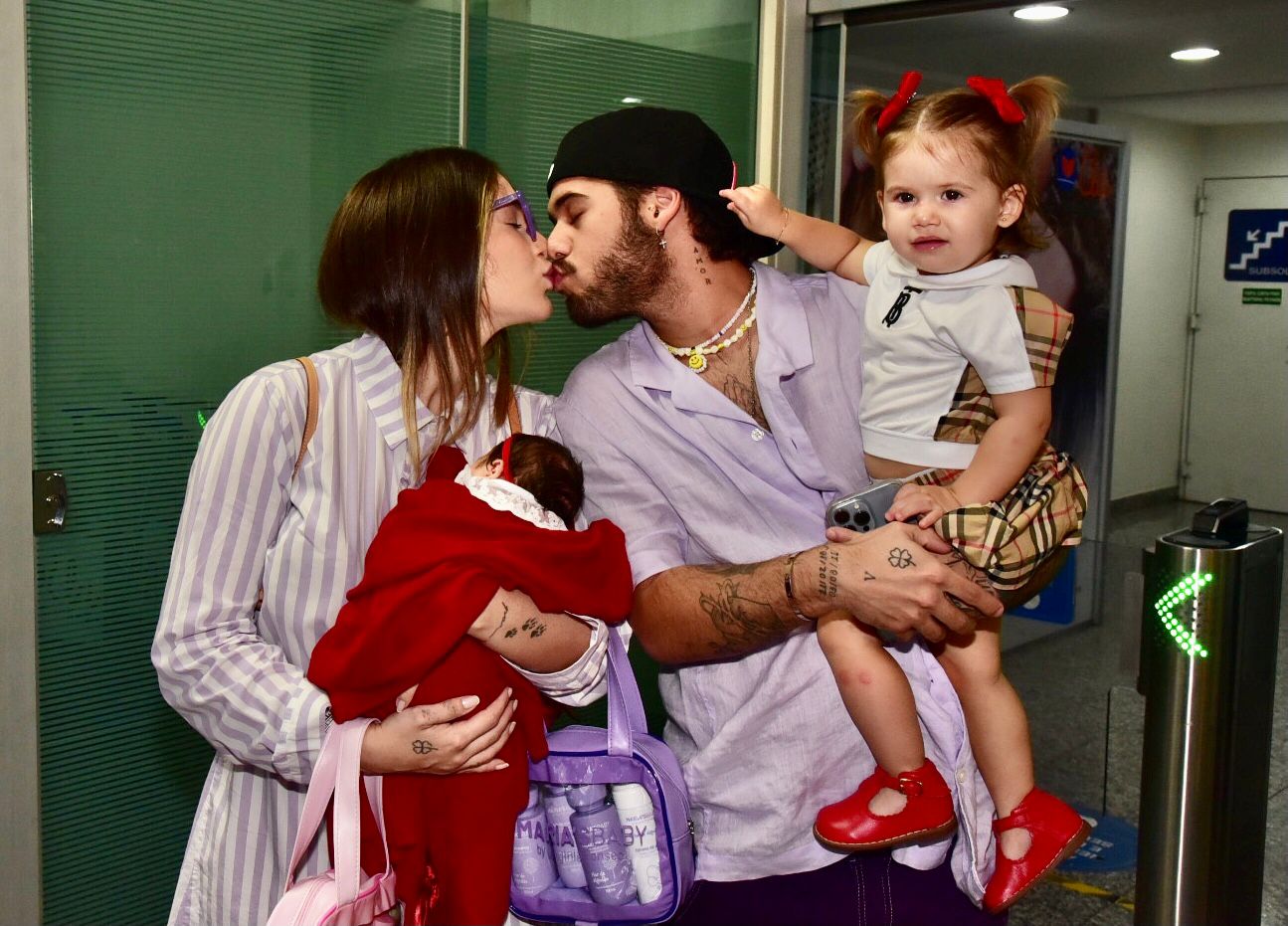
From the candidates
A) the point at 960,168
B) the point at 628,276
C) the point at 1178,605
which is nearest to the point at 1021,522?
the point at 1178,605

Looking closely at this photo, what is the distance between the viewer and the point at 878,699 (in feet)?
7.12

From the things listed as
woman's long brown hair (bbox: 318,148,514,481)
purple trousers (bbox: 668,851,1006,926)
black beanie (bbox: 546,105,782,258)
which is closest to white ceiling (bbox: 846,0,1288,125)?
black beanie (bbox: 546,105,782,258)

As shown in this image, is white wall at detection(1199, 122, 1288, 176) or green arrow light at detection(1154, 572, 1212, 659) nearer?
green arrow light at detection(1154, 572, 1212, 659)

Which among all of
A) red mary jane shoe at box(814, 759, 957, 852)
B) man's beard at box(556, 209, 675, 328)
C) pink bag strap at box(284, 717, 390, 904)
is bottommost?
red mary jane shoe at box(814, 759, 957, 852)

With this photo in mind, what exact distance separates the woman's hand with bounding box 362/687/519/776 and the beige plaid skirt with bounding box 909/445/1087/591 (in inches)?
31.6

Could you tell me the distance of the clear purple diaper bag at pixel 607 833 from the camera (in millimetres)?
2027

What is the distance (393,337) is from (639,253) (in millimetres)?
512

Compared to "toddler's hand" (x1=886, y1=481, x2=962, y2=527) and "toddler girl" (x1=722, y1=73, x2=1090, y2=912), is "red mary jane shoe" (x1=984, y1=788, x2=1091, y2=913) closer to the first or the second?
"toddler girl" (x1=722, y1=73, x2=1090, y2=912)

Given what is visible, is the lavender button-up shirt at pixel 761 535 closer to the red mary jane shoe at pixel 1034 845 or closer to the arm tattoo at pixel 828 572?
the red mary jane shoe at pixel 1034 845

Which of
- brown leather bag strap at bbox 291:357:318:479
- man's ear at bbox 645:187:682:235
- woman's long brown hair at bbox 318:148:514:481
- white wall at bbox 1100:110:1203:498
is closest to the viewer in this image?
brown leather bag strap at bbox 291:357:318:479

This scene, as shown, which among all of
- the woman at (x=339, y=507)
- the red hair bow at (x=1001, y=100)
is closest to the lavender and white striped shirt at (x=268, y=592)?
the woman at (x=339, y=507)

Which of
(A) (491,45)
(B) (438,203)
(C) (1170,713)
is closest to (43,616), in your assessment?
(B) (438,203)

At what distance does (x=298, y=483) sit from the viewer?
199 centimetres

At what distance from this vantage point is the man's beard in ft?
7.82
